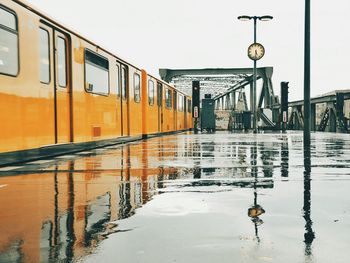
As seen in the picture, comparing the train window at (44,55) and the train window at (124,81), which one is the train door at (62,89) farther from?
the train window at (124,81)

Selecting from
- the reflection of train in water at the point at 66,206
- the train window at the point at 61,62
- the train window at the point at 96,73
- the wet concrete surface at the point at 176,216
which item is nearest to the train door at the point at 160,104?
the train window at the point at 96,73

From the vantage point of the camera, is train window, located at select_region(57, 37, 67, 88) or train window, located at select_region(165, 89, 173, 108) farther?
train window, located at select_region(165, 89, 173, 108)

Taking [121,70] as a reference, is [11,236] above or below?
below

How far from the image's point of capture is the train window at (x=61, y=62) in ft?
39.1

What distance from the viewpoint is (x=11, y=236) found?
3.89 meters

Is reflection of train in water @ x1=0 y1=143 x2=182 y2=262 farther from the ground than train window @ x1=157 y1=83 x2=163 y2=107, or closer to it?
closer to it

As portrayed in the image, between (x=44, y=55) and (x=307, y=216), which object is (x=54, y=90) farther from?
(x=307, y=216)

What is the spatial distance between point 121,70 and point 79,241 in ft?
48.4

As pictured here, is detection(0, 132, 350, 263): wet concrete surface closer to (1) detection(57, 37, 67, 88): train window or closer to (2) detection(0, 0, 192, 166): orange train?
(2) detection(0, 0, 192, 166): orange train

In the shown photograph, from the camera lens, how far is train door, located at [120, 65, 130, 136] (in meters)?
18.3

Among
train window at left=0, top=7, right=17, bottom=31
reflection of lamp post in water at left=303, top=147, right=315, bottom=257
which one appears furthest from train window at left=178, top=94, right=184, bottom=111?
reflection of lamp post in water at left=303, top=147, right=315, bottom=257

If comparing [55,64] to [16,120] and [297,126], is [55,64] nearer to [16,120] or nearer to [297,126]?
[16,120]

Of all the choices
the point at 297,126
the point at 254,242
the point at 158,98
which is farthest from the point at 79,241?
the point at 297,126

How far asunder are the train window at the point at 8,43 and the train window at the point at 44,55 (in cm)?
124
